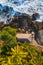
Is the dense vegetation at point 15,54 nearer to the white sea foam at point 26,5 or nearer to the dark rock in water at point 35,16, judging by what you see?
the dark rock in water at point 35,16

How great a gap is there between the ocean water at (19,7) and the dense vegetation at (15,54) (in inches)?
53.9

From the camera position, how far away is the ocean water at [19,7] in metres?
4.63

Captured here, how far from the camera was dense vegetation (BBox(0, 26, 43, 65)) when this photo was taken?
287 centimetres

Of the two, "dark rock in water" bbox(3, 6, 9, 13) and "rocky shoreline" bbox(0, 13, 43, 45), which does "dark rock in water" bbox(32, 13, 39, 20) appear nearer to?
"rocky shoreline" bbox(0, 13, 43, 45)

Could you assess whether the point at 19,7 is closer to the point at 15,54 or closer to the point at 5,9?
the point at 5,9

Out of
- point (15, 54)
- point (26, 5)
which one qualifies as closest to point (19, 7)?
point (26, 5)

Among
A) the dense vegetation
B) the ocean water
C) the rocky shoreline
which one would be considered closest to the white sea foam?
the ocean water

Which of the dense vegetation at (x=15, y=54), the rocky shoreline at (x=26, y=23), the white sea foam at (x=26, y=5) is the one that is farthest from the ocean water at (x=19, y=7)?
the dense vegetation at (x=15, y=54)

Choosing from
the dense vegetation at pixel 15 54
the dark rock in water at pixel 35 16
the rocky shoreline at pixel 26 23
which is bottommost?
the rocky shoreline at pixel 26 23

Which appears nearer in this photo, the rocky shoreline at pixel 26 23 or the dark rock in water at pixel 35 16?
the rocky shoreline at pixel 26 23

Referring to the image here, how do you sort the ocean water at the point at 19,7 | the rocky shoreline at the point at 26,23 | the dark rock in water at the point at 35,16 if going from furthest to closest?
the ocean water at the point at 19,7 < the dark rock in water at the point at 35,16 < the rocky shoreline at the point at 26,23

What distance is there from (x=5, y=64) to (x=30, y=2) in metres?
2.21

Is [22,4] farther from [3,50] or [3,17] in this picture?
[3,50]

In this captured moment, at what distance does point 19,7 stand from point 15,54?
6.70 ft
